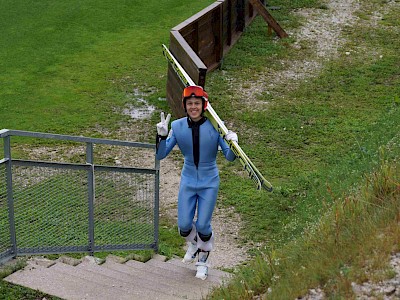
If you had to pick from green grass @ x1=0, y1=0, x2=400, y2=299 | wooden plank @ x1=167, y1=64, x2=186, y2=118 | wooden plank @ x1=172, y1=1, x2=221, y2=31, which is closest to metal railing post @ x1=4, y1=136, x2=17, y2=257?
green grass @ x1=0, y1=0, x2=400, y2=299

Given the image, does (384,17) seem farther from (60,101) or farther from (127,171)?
(127,171)

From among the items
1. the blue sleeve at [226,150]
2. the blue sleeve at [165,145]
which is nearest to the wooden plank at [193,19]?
the blue sleeve at [165,145]

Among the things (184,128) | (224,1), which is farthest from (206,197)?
(224,1)

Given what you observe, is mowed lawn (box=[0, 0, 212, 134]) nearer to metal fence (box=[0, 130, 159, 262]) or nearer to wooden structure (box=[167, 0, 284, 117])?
wooden structure (box=[167, 0, 284, 117])

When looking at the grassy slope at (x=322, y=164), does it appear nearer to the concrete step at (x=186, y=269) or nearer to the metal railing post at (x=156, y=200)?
the concrete step at (x=186, y=269)

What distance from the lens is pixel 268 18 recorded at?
64.0 feet

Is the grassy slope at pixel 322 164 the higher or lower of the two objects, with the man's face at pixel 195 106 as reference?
lower

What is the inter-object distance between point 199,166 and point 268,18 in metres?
11.2

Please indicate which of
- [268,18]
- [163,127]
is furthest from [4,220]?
[268,18]

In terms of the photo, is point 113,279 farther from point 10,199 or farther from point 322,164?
point 322,164

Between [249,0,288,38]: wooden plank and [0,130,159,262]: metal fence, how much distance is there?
422 inches

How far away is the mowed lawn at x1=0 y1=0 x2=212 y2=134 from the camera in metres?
15.2

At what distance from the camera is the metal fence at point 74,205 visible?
8.14 meters

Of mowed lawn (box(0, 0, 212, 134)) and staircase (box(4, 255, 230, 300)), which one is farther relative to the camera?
mowed lawn (box(0, 0, 212, 134))
